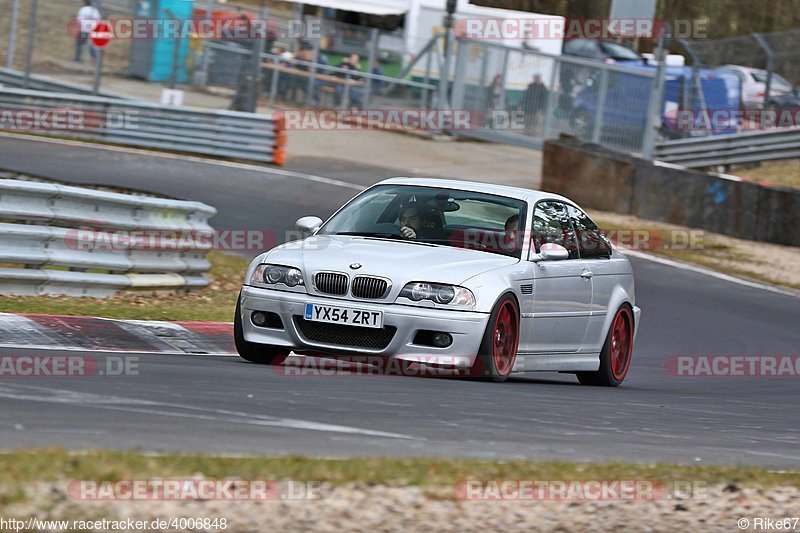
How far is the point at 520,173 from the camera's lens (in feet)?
A: 93.6

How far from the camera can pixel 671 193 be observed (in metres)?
22.6

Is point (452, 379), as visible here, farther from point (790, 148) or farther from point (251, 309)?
point (790, 148)

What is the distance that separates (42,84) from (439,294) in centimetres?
2330

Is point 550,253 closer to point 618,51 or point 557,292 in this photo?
→ point 557,292

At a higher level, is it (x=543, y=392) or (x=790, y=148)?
(x=790, y=148)

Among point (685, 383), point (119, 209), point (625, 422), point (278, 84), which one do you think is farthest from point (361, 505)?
point (278, 84)

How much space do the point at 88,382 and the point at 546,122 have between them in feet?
85.4

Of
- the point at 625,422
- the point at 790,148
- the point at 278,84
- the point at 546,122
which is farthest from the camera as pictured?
the point at 278,84

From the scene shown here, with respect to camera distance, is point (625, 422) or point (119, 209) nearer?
point (625, 422)

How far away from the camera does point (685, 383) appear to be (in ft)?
38.4

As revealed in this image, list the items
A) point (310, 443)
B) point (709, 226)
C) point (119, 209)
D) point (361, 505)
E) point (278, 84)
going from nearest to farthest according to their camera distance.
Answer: point (361, 505) → point (310, 443) → point (119, 209) → point (709, 226) → point (278, 84)

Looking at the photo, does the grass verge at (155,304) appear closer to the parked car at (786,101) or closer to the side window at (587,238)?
the side window at (587,238)

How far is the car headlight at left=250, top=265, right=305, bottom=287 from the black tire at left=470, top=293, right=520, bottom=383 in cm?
120

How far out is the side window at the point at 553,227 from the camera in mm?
9656
